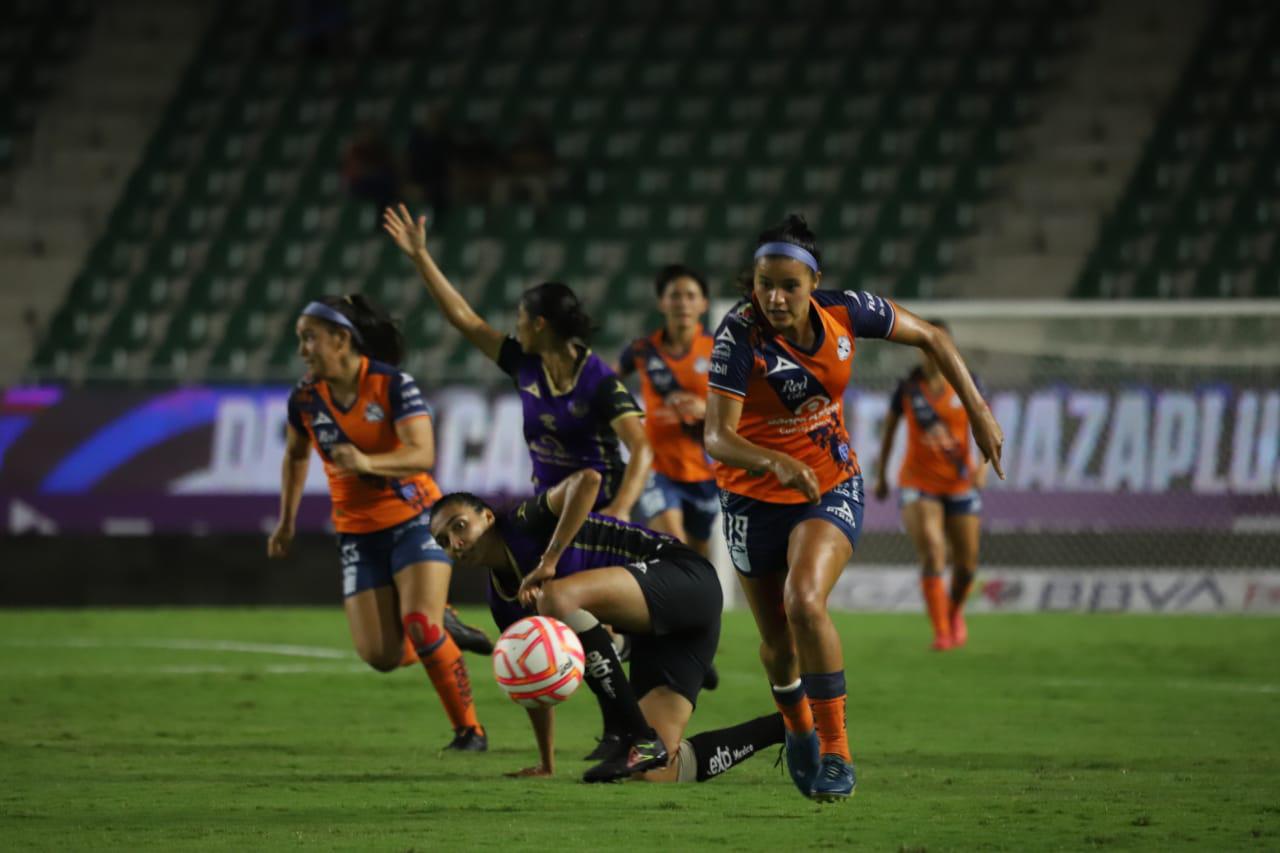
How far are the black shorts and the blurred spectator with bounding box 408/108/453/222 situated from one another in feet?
51.9

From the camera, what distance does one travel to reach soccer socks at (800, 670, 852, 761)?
7.16m

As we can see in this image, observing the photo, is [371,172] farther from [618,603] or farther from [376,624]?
[618,603]

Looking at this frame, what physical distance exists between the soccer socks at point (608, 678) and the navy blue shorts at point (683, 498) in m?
4.44

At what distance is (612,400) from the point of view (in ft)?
29.8

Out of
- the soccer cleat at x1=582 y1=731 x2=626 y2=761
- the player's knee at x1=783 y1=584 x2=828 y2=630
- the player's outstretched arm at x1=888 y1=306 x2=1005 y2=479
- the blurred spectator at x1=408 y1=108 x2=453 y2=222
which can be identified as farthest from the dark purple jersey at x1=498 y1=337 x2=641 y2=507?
the blurred spectator at x1=408 y1=108 x2=453 y2=222

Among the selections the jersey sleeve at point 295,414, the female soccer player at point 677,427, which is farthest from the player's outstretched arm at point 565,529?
the female soccer player at point 677,427

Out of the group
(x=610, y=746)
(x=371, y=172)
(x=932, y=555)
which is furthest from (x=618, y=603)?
(x=371, y=172)

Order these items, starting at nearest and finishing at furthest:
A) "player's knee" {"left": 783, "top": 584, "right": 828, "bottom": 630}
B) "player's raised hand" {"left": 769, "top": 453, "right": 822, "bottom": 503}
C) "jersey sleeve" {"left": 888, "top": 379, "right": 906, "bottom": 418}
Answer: "player's raised hand" {"left": 769, "top": 453, "right": 822, "bottom": 503} → "player's knee" {"left": 783, "top": 584, "right": 828, "bottom": 630} → "jersey sleeve" {"left": 888, "top": 379, "right": 906, "bottom": 418}

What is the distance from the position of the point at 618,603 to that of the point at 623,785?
2.36ft

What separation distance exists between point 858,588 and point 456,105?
10.0m

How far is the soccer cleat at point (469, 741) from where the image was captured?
9.06 m

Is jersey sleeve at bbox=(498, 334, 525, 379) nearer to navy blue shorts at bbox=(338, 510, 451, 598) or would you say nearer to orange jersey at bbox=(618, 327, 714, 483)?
navy blue shorts at bbox=(338, 510, 451, 598)

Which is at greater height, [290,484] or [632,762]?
[290,484]

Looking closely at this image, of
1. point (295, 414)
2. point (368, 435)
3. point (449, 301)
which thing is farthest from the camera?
point (295, 414)
